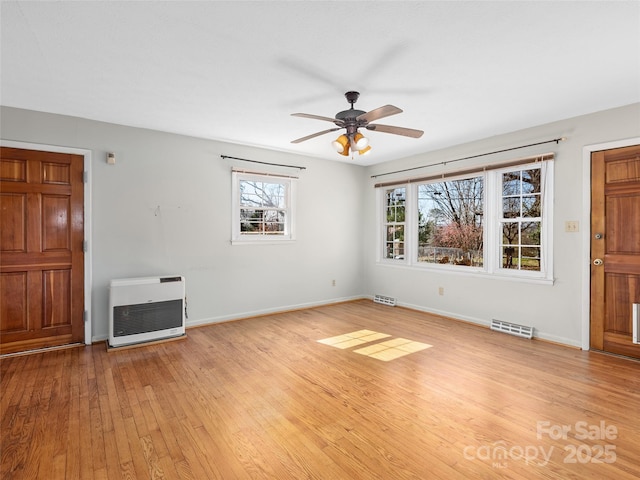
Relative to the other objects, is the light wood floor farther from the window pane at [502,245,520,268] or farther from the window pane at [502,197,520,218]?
the window pane at [502,197,520,218]

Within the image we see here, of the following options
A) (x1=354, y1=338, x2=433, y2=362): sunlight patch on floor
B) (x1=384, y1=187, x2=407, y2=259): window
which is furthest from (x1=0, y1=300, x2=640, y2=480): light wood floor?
(x1=384, y1=187, x2=407, y2=259): window

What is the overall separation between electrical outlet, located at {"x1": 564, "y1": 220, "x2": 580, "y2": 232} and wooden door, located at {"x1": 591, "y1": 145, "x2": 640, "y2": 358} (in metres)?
0.14

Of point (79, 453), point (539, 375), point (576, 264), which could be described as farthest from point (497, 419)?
point (79, 453)

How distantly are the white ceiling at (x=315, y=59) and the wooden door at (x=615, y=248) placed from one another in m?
0.65

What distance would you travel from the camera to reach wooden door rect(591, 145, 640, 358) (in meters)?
3.32

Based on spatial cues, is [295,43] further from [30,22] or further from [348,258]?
[348,258]

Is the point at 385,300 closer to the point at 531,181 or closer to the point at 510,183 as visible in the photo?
the point at 510,183

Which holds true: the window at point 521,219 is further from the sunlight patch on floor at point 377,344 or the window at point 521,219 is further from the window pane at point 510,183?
the sunlight patch on floor at point 377,344

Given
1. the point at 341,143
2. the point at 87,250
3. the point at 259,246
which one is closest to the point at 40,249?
the point at 87,250

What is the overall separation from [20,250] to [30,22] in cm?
242

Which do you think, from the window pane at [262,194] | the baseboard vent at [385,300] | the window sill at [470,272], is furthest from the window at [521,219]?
the window pane at [262,194]

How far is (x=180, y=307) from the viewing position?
4.02 m

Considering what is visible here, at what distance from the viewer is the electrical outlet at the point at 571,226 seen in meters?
3.68

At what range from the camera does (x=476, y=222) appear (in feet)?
15.5
